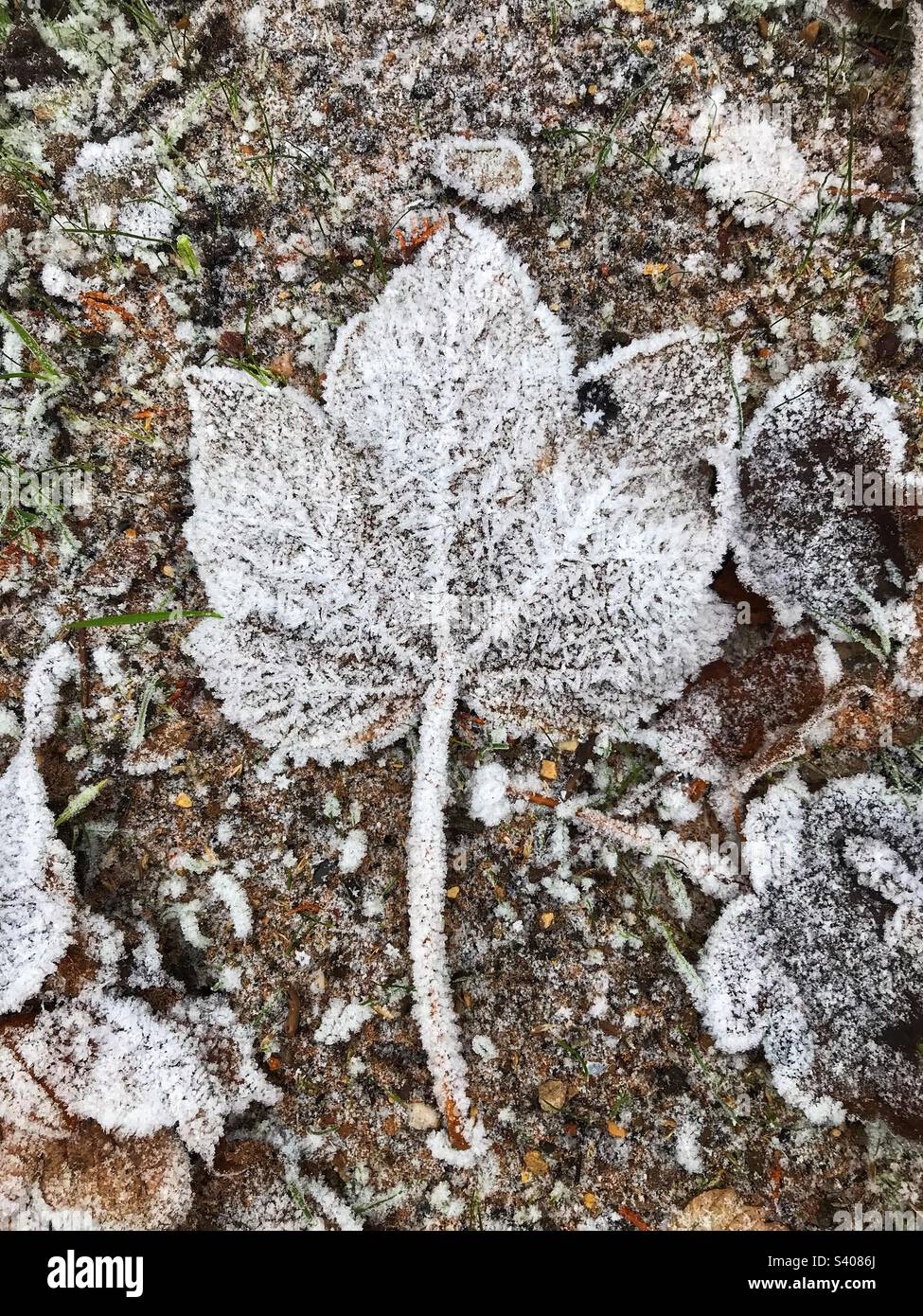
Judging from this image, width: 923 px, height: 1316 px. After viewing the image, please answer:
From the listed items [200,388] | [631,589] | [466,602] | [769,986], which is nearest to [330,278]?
[200,388]

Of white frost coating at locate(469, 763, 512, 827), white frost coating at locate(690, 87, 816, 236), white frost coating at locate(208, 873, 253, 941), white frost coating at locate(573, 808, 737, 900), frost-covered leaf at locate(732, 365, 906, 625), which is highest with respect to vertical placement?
white frost coating at locate(690, 87, 816, 236)

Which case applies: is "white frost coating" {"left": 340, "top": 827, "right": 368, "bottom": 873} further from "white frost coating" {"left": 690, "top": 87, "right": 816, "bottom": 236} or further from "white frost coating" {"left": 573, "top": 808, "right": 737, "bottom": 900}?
"white frost coating" {"left": 690, "top": 87, "right": 816, "bottom": 236}

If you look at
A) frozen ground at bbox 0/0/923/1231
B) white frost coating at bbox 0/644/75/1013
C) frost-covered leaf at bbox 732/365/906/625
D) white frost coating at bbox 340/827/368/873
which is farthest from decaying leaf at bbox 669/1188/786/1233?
white frost coating at bbox 0/644/75/1013

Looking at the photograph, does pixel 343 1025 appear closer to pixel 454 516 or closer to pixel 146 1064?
pixel 146 1064

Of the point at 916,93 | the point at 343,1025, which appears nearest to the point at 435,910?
the point at 343,1025
